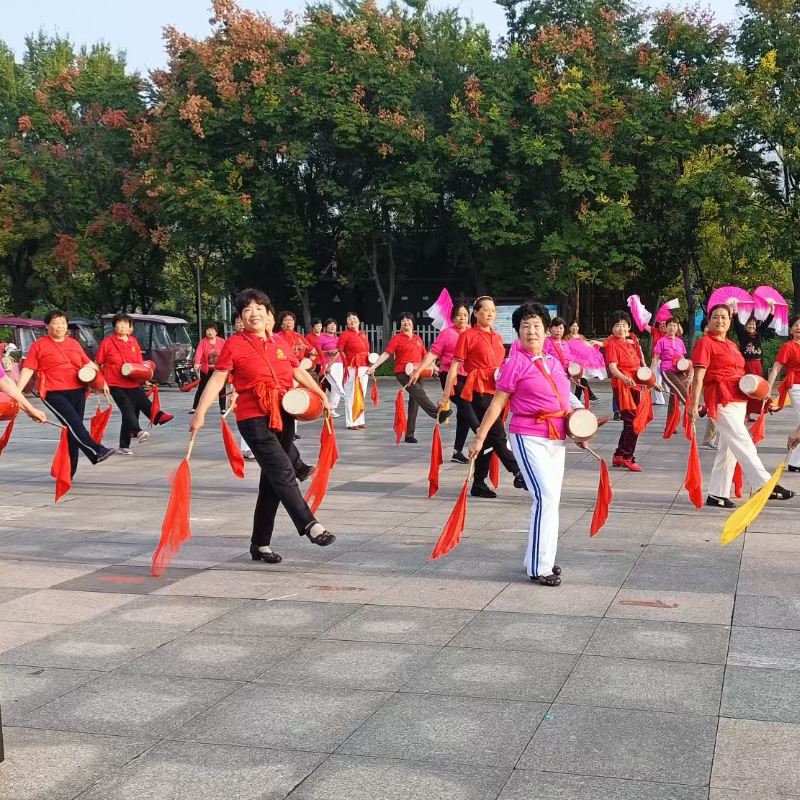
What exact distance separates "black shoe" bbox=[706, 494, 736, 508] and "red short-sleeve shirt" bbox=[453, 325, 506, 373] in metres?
2.32

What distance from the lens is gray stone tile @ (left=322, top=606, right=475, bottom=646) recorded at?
5637 mm

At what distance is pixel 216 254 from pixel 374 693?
3682cm

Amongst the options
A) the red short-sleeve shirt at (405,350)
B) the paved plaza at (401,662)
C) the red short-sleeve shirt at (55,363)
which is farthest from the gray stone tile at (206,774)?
the red short-sleeve shirt at (405,350)

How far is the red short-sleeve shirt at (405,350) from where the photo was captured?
15688 mm

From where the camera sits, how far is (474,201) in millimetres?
33188

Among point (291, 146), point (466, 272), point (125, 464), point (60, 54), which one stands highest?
point (60, 54)

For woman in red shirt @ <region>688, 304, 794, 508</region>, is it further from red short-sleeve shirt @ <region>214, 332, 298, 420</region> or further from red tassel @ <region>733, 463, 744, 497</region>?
red short-sleeve shirt @ <region>214, 332, 298, 420</region>

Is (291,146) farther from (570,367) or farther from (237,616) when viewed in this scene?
(237,616)

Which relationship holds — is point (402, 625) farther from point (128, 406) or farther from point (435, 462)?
point (128, 406)

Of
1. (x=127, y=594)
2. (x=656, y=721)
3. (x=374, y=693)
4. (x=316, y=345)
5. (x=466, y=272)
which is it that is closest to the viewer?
(x=656, y=721)

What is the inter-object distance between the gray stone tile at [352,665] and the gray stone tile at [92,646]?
0.73 meters

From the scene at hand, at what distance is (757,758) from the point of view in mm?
4000

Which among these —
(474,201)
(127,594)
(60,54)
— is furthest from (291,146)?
(127,594)

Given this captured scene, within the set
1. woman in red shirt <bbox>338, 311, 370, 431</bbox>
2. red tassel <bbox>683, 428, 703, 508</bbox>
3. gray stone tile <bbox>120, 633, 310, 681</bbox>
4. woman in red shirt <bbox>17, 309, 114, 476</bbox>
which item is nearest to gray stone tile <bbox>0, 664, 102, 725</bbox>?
gray stone tile <bbox>120, 633, 310, 681</bbox>
